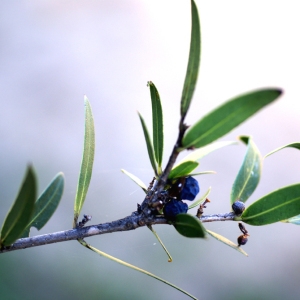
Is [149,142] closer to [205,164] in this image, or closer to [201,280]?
[201,280]

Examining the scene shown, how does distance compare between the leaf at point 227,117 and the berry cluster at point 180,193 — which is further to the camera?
the berry cluster at point 180,193

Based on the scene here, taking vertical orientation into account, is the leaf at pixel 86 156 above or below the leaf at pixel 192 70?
below

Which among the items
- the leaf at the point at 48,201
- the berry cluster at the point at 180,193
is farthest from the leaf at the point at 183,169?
the leaf at the point at 48,201

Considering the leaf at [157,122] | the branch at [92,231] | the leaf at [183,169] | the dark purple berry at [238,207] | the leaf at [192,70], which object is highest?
the leaf at [192,70]

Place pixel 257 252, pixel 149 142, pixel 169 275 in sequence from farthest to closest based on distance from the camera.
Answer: pixel 257 252
pixel 169 275
pixel 149 142

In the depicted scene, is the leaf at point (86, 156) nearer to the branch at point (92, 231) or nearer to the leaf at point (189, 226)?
the branch at point (92, 231)

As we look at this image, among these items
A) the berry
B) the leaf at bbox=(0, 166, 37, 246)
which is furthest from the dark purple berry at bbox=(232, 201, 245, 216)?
the leaf at bbox=(0, 166, 37, 246)

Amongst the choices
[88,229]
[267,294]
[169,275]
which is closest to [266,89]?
[88,229]
